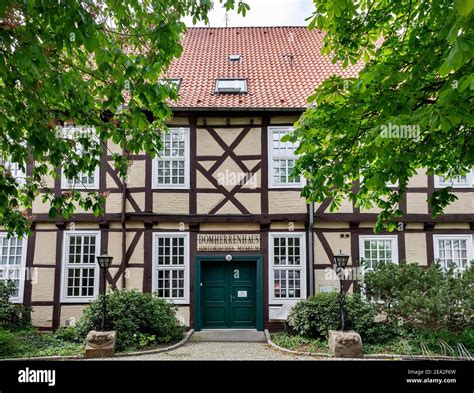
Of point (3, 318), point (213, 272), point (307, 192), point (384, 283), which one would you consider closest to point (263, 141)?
point (213, 272)

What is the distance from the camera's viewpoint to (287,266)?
1216 centimetres

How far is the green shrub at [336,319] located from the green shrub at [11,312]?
22.8ft

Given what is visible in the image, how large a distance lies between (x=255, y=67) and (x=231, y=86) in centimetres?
176

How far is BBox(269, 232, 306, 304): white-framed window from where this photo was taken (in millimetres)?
12047

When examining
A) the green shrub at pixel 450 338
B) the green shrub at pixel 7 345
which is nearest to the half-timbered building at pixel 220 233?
the green shrub at pixel 7 345

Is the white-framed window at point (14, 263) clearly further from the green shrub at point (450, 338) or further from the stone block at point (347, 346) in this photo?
the green shrub at point (450, 338)

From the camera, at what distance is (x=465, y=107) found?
384 centimetres

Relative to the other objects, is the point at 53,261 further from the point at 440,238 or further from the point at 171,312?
the point at 440,238

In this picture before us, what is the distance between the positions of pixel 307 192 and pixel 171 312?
585cm

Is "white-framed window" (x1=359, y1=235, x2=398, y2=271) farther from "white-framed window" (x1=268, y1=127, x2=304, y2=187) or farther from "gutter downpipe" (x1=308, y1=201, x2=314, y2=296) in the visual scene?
"white-framed window" (x1=268, y1=127, x2=304, y2=187)

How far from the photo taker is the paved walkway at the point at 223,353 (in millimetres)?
8844

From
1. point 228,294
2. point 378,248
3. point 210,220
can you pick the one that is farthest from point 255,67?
point 228,294

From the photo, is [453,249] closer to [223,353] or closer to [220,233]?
[220,233]
